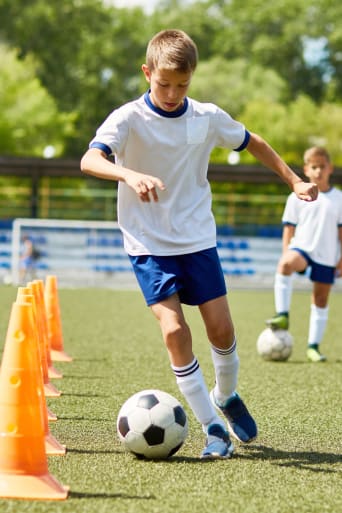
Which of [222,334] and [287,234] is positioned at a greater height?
[287,234]

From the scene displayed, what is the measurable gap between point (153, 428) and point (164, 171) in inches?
49.8

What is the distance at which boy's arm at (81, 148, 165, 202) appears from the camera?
13.5ft

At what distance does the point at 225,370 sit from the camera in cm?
531

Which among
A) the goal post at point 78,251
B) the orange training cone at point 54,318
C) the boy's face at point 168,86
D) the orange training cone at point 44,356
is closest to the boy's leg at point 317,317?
the orange training cone at point 54,318

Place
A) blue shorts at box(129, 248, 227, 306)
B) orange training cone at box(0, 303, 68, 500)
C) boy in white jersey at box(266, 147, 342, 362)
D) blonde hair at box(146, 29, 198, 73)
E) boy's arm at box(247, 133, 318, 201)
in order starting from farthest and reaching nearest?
boy in white jersey at box(266, 147, 342, 362)
boy's arm at box(247, 133, 318, 201)
blue shorts at box(129, 248, 227, 306)
blonde hair at box(146, 29, 198, 73)
orange training cone at box(0, 303, 68, 500)

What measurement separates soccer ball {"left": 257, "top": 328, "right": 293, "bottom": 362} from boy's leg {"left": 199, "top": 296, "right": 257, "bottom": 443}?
4.16 m

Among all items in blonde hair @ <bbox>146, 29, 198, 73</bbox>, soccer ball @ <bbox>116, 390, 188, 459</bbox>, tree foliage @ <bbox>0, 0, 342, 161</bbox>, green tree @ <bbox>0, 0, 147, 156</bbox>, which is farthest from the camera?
green tree @ <bbox>0, 0, 147, 156</bbox>

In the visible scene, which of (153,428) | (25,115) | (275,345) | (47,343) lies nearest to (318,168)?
(275,345)

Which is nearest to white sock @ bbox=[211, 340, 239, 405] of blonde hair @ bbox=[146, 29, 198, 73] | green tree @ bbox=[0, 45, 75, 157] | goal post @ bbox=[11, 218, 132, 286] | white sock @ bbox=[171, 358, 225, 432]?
white sock @ bbox=[171, 358, 225, 432]

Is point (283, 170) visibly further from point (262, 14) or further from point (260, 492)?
point (262, 14)

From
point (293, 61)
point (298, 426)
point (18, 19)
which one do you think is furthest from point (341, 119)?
point (298, 426)

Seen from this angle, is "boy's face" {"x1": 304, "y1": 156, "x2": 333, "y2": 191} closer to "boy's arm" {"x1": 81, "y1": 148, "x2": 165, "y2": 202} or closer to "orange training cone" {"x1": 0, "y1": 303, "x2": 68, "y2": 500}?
"boy's arm" {"x1": 81, "y1": 148, "x2": 165, "y2": 202}

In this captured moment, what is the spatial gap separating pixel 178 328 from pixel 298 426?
1.50 meters

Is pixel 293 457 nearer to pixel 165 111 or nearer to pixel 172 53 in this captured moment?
pixel 165 111
